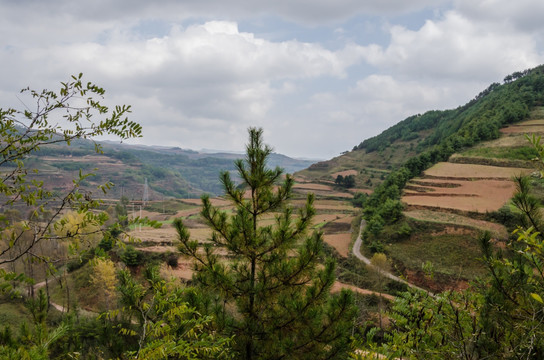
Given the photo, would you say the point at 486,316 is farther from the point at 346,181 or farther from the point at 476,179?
the point at 346,181

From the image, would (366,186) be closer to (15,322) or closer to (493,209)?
(493,209)

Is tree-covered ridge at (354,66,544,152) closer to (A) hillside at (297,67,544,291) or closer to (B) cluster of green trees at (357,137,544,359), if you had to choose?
(A) hillside at (297,67,544,291)

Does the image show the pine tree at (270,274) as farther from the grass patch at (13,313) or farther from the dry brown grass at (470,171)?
the dry brown grass at (470,171)

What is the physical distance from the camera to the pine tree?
6.07 m

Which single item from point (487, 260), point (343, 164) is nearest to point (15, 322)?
point (487, 260)

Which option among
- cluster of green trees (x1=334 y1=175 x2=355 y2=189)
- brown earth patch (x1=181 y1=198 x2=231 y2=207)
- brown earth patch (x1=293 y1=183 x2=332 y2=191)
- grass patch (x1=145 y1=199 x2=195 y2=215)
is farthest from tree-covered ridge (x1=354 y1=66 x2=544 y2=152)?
grass patch (x1=145 y1=199 x2=195 y2=215)

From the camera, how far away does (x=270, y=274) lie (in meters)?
6.23

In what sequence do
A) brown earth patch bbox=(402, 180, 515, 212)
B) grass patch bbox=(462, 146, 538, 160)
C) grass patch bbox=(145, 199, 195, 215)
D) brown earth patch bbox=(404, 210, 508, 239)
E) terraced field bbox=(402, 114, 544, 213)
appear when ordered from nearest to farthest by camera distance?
1. brown earth patch bbox=(404, 210, 508, 239)
2. brown earth patch bbox=(402, 180, 515, 212)
3. terraced field bbox=(402, 114, 544, 213)
4. grass patch bbox=(462, 146, 538, 160)
5. grass patch bbox=(145, 199, 195, 215)

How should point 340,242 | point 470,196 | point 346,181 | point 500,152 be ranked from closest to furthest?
1. point 470,196
2. point 340,242
3. point 500,152
4. point 346,181

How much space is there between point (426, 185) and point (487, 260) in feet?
115

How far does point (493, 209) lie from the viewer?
2692 centimetres

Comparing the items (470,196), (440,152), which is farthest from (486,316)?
(440,152)

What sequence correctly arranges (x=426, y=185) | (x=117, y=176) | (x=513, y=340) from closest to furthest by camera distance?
(x=513, y=340), (x=426, y=185), (x=117, y=176)

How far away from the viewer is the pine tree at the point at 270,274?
19.9 ft
